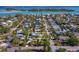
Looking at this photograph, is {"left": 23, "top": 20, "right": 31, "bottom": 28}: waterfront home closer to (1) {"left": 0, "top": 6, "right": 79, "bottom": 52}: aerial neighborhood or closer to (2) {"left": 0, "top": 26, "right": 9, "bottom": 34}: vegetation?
(1) {"left": 0, "top": 6, "right": 79, "bottom": 52}: aerial neighborhood

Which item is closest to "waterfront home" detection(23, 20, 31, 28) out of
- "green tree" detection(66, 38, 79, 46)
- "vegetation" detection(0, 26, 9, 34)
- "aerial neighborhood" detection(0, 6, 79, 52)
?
"aerial neighborhood" detection(0, 6, 79, 52)

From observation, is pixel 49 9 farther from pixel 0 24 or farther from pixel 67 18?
pixel 0 24

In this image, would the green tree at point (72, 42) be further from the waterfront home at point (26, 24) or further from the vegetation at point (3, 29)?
the vegetation at point (3, 29)

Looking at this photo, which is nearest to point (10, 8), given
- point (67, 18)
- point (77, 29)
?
point (67, 18)

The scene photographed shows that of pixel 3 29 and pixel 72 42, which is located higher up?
pixel 3 29

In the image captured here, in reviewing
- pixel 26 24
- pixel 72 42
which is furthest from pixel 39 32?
pixel 72 42

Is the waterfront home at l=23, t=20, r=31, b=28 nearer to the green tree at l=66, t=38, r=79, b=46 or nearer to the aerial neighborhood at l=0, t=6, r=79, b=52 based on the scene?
the aerial neighborhood at l=0, t=6, r=79, b=52

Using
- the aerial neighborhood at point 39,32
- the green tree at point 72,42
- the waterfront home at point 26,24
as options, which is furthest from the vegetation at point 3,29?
the green tree at point 72,42

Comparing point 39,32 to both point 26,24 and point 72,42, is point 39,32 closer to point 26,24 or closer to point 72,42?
point 26,24

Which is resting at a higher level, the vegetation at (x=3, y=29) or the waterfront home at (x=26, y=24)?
the waterfront home at (x=26, y=24)

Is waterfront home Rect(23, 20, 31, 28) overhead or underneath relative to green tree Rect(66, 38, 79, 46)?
overhead

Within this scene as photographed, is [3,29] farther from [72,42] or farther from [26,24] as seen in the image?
[72,42]

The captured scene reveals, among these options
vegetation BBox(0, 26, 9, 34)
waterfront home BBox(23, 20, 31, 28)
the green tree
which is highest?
waterfront home BBox(23, 20, 31, 28)
